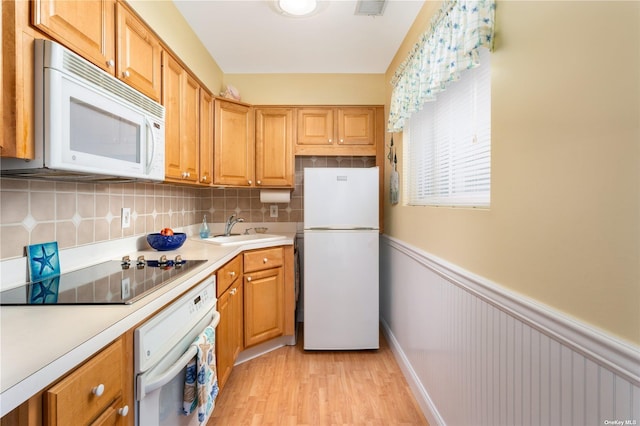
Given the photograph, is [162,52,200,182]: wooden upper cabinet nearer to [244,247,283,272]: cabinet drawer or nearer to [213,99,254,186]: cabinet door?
[213,99,254,186]: cabinet door

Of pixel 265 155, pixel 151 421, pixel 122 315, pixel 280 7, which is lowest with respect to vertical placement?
pixel 151 421

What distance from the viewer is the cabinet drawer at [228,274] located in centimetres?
175

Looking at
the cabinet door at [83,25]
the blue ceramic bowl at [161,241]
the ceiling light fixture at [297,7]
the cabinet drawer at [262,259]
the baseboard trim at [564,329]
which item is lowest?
the cabinet drawer at [262,259]

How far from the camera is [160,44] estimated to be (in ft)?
5.67

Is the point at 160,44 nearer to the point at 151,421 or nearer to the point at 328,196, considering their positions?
the point at 328,196

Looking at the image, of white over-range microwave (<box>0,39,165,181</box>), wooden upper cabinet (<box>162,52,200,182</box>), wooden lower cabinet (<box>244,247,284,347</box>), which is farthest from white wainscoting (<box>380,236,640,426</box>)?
wooden upper cabinet (<box>162,52,200,182</box>)

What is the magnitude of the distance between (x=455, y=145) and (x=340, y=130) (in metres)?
1.49

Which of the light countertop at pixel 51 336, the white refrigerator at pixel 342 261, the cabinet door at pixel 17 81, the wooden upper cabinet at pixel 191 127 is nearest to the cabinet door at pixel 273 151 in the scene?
the white refrigerator at pixel 342 261

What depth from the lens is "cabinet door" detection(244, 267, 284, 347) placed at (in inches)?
90.8

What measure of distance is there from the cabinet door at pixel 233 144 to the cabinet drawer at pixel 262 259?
0.70 metres

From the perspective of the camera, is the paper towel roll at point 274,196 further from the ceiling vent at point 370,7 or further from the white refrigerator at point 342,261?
the ceiling vent at point 370,7

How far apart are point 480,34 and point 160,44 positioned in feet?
5.42

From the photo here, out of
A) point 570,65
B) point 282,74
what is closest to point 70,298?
point 570,65

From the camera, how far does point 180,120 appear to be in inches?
76.7
